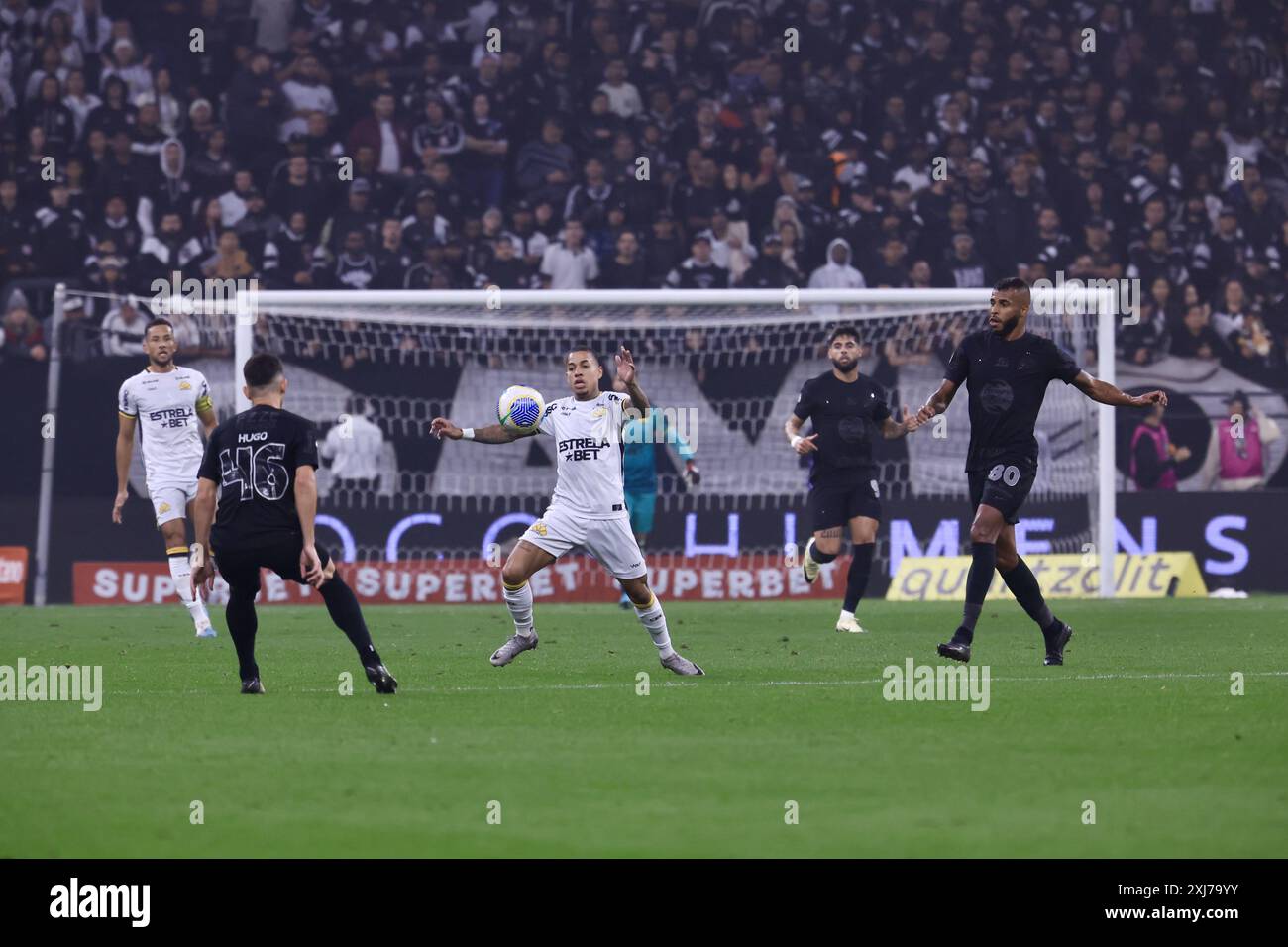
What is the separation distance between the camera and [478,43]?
26125mm

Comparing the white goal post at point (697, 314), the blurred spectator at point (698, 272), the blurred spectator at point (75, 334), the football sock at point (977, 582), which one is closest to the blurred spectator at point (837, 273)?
the blurred spectator at point (698, 272)

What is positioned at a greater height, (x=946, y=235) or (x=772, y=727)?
(x=946, y=235)

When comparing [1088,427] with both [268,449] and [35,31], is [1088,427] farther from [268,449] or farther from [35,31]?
[35,31]

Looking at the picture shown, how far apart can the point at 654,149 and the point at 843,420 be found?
10245 millimetres

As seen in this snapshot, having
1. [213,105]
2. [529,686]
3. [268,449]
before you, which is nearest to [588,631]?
[529,686]

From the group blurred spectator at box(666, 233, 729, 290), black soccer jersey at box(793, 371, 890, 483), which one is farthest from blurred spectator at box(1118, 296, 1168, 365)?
black soccer jersey at box(793, 371, 890, 483)

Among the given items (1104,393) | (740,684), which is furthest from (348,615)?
(1104,393)

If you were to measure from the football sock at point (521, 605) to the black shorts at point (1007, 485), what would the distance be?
2.78m

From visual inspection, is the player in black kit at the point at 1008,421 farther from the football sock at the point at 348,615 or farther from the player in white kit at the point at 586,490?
the football sock at the point at 348,615

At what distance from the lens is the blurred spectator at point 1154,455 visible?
2062 cm

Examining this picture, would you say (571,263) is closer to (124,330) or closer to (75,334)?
(124,330)

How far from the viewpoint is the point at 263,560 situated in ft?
31.7
